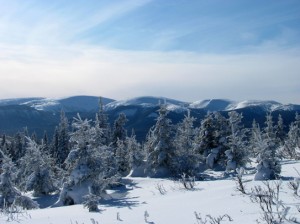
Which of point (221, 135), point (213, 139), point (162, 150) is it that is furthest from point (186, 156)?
point (213, 139)

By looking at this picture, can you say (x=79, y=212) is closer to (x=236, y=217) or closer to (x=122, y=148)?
(x=236, y=217)

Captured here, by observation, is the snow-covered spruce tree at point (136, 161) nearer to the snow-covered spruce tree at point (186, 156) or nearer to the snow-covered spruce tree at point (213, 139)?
the snow-covered spruce tree at point (186, 156)

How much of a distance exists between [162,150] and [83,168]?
13537 mm

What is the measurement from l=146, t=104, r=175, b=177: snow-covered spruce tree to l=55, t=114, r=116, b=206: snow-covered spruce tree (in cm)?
1172

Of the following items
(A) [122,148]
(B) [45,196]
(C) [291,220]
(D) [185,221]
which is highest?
(C) [291,220]

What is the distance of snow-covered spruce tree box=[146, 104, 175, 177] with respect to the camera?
124ft

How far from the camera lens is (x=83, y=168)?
2591cm

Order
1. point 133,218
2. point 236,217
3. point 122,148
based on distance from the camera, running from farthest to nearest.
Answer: point 122,148 → point 133,218 → point 236,217

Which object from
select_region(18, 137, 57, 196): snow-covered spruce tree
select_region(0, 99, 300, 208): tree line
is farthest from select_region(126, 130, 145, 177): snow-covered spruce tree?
select_region(18, 137, 57, 196): snow-covered spruce tree

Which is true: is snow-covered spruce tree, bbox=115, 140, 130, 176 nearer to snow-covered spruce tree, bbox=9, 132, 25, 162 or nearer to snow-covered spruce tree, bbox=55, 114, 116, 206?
snow-covered spruce tree, bbox=55, 114, 116, 206

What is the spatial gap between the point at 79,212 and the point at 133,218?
364cm

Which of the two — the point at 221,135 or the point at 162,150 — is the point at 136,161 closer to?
the point at 162,150

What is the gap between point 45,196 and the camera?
32406 millimetres

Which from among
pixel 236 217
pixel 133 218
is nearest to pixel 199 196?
pixel 133 218
